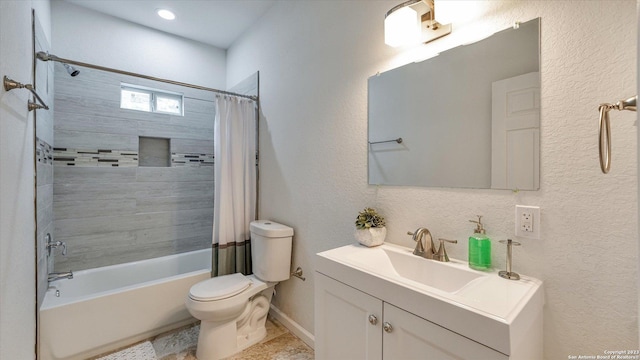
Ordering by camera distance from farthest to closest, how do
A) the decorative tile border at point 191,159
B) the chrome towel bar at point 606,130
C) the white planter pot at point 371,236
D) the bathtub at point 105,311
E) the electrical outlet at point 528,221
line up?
the decorative tile border at point 191,159, the bathtub at point 105,311, the white planter pot at point 371,236, the electrical outlet at point 528,221, the chrome towel bar at point 606,130

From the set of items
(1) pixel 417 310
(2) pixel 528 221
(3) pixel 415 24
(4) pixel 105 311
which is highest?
(3) pixel 415 24

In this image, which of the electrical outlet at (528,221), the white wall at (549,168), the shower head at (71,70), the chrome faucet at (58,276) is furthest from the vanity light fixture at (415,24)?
the chrome faucet at (58,276)

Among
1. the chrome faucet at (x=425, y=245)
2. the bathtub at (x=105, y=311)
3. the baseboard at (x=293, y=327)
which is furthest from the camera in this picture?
the baseboard at (x=293, y=327)

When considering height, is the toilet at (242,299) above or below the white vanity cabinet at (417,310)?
below

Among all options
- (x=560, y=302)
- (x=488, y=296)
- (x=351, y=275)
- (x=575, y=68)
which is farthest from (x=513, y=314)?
(x=575, y=68)

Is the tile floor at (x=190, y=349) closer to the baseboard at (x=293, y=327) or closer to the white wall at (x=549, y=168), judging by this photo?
the baseboard at (x=293, y=327)

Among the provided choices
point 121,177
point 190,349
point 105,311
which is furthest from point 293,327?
point 121,177

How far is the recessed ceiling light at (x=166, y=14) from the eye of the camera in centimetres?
237

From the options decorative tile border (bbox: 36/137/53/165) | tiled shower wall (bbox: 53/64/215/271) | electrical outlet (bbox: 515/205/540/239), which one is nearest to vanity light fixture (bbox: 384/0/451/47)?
electrical outlet (bbox: 515/205/540/239)

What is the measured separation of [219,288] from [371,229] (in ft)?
3.84

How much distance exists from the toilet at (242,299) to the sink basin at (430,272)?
3.25ft

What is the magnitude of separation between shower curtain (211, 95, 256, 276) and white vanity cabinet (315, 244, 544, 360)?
1271mm

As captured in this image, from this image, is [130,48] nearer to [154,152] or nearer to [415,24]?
[154,152]

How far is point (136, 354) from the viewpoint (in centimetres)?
183
